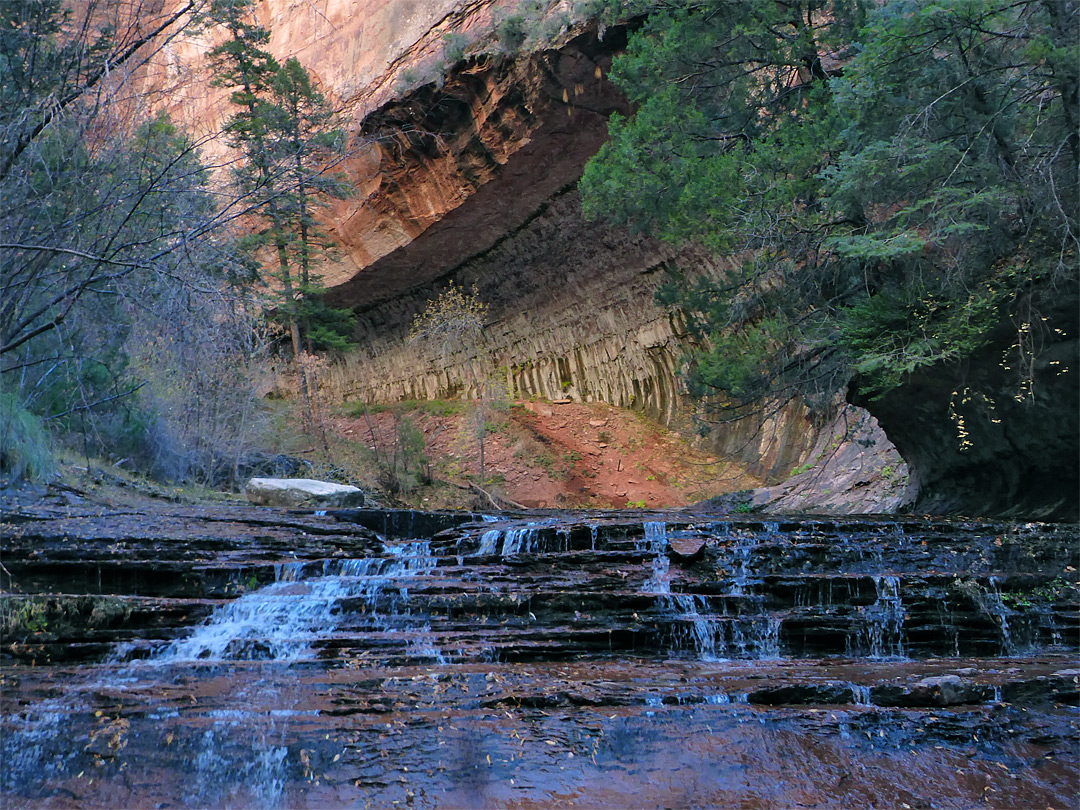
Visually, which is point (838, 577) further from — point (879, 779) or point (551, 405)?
point (551, 405)

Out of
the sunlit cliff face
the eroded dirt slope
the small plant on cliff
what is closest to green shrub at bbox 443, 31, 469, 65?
the sunlit cliff face

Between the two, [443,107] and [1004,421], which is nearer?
[1004,421]

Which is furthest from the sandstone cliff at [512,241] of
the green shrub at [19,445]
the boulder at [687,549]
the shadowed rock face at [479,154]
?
the green shrub at [19,445]

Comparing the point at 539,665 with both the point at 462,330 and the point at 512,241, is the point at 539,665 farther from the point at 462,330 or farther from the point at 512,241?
the point at 512,241

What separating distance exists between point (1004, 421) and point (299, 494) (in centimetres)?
1040

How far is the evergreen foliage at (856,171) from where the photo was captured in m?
8.41

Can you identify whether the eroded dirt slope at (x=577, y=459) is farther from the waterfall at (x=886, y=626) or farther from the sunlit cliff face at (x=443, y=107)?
the waterfall at (x=886, y=626)

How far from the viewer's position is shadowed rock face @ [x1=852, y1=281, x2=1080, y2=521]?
8867 mm

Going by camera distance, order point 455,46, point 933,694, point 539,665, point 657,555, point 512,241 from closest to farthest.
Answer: point 933,694, point 539,665, point 657,555, point 455,46, point 512,241

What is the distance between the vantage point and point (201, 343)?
4.98 m

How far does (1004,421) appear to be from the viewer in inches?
390

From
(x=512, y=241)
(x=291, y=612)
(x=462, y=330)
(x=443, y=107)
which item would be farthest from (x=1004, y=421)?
(x=512, y=241)

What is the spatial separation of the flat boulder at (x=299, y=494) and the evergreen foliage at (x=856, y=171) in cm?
624

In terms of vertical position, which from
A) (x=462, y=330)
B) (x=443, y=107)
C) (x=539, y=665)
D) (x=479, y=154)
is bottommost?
(x=539, y=665)
